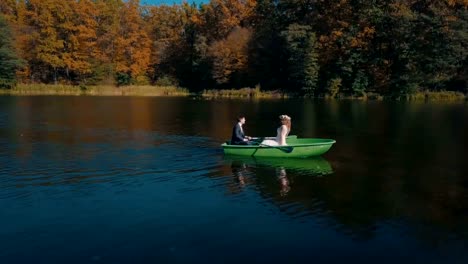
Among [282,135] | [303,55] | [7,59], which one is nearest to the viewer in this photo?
[282,135]

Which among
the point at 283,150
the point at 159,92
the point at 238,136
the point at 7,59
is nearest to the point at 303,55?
the point at 159,92

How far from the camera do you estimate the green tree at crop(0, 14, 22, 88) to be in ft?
223

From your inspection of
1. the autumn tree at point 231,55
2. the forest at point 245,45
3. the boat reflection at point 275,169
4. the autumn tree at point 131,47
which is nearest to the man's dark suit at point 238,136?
the boat reflection at point 275,169

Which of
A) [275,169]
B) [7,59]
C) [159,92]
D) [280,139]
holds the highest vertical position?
[7,59]

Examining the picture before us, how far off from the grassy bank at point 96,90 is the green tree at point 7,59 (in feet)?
4.84

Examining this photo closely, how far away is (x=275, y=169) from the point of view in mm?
17094

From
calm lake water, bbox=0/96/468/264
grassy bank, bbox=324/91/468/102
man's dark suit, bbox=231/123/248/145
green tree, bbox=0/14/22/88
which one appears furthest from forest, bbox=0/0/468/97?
man's dark suit, bbox=231/123/248/145

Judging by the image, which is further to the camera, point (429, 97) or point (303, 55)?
point (303, 55)

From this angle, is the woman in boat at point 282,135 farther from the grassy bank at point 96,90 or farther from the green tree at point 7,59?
the green tree at point 7,59

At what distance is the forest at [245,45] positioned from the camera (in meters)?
61.1

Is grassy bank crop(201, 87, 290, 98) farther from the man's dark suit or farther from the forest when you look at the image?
the man's dark suit

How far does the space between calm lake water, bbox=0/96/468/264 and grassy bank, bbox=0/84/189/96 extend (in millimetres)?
47805

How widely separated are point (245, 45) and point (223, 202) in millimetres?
63266

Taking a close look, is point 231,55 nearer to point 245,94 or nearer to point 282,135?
point 245,94
